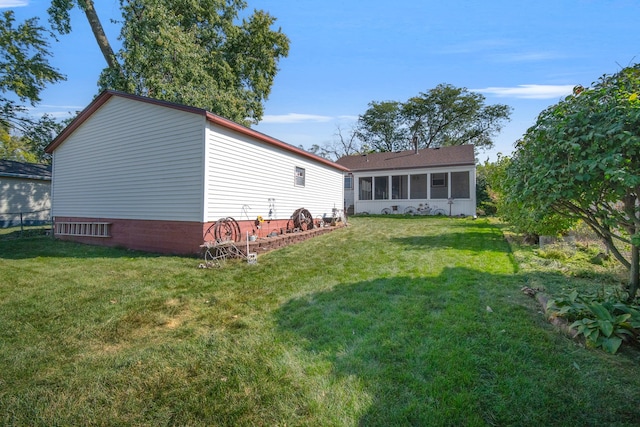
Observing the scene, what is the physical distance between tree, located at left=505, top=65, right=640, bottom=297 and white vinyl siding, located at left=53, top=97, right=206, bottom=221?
662 cm

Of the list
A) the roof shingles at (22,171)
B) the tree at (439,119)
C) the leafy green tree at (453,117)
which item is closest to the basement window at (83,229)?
the roof shingles at (22,171)

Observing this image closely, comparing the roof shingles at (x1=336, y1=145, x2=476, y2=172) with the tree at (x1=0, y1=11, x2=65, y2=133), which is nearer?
the tree at (x1=0, y1=11, x2=65, y2=133)

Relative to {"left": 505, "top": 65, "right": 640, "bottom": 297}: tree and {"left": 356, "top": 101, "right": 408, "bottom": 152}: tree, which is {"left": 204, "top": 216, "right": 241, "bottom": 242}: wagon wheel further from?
{"left": 356, "top": 101, "right": 408, "bottom": 152}: tree

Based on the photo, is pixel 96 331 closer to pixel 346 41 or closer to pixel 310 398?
pixel 310 398

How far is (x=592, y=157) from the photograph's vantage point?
104 inches

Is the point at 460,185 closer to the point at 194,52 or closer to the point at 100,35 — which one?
the point at 194,52

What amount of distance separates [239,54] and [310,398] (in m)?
21.1

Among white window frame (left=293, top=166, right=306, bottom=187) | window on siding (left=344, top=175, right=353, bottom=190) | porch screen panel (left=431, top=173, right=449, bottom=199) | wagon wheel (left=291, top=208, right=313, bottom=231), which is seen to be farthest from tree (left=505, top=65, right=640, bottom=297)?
window on siding (left=344, top=175, right=353, bottom=190)

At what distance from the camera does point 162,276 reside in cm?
558

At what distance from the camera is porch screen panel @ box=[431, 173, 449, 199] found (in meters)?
19.9

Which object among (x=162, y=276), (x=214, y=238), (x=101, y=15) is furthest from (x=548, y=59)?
(x=101, y=15)

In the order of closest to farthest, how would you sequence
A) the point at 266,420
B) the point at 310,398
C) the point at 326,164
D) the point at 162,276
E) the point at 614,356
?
the point at 266,420, the point at 310,398, the point at 614,356, the point at 162,276, the point at 326,164

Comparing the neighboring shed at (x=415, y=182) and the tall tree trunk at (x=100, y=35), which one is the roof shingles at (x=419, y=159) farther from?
the tall tree trunk at (x=100, y=35)

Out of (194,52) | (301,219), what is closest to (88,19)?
(194,52)
